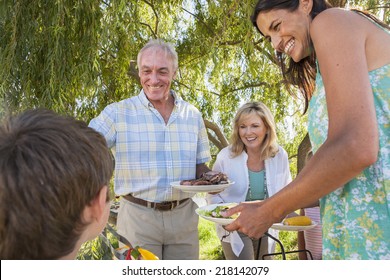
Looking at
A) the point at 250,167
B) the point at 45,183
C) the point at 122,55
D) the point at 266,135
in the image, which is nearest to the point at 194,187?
the point at 250,167

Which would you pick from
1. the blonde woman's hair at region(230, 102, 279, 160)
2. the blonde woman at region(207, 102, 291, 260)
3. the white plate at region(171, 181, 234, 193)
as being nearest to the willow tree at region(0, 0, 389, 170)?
the blonde woman's hair at region(230, 102, 279, 160)

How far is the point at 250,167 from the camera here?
3426mm

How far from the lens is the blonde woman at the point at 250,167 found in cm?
332

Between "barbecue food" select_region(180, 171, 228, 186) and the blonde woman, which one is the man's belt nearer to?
"barbecue food" select_region(180, 171, 228, 186)

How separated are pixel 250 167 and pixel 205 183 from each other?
0.79 metres

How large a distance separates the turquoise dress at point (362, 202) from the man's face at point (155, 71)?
4.97ft

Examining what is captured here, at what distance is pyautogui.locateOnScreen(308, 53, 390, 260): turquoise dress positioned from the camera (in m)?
1.29

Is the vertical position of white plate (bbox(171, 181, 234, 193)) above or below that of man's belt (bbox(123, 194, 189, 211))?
above

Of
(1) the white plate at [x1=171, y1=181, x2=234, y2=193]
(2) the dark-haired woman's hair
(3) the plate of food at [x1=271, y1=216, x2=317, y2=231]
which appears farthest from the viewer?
(1) the white plate at [x1=171, y1=181, x2=234, y2=193]

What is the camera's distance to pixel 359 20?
4.28 ft

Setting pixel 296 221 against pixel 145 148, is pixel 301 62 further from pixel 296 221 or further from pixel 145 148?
pixel 145 148

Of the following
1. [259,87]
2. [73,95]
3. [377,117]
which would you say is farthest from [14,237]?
[259,87]

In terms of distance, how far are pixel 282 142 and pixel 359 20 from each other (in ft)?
14.8

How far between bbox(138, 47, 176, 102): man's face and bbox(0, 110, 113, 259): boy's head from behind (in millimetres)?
1782
